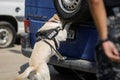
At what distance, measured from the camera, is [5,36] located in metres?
10.3

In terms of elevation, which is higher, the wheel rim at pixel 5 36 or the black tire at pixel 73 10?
the black tire at pixel 73 10

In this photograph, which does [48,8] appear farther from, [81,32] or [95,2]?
[95,2]

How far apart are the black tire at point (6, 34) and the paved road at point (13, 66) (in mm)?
171

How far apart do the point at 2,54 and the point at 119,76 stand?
7.05m

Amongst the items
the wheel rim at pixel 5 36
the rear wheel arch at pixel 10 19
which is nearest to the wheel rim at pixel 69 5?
the rear wheel arch at pixel 10 19

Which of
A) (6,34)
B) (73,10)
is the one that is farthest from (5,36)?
(73,10)

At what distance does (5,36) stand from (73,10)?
5042 millimetres

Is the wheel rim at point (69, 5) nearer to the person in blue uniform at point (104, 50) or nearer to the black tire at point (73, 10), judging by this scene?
the black tire at point (73, 10)

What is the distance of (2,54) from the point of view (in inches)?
375

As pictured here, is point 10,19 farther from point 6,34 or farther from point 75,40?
point 75,40

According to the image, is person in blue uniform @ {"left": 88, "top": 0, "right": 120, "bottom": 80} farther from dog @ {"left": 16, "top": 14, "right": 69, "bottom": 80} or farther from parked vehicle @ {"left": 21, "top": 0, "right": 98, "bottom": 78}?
parked vehicle @ {"left": 21, "top": 0, "right": 98, "bottom": 78}

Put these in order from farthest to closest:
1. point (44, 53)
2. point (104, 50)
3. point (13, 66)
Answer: point (13, 66) < point (44, 53) < point (104, 50)

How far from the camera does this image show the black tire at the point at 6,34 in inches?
401

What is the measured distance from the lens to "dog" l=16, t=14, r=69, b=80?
205 inches
